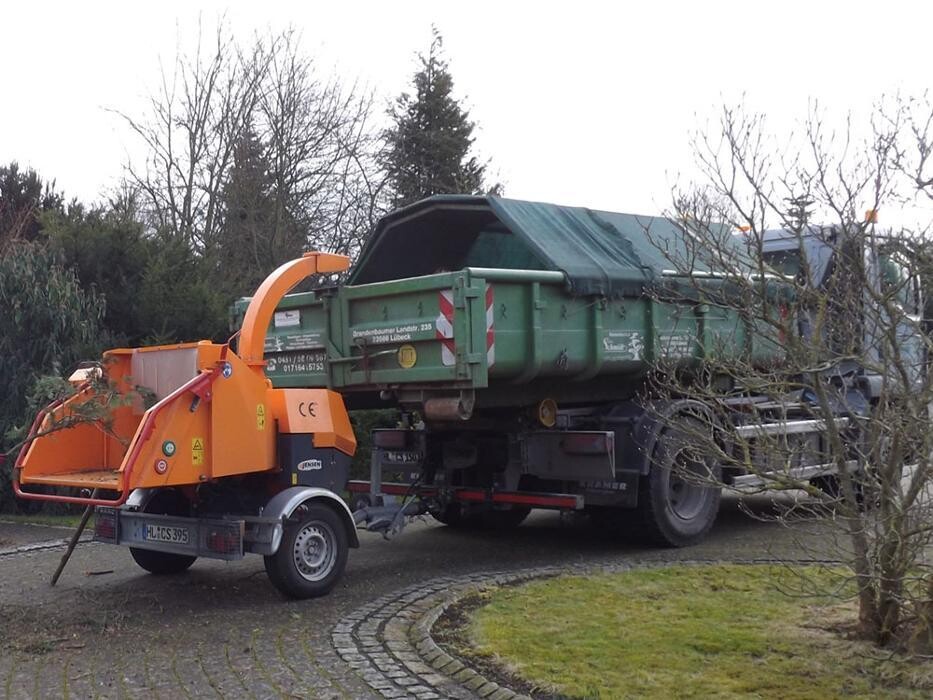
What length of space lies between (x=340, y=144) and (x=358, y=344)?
1617cm

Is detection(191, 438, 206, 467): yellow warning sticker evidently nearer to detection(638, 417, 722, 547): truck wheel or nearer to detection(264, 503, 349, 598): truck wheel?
detection(264, 503, 349, 598): truck wheel

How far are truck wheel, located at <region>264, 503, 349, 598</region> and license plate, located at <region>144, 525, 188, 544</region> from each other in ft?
1.96

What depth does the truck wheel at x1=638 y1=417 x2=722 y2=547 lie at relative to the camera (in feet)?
29.1

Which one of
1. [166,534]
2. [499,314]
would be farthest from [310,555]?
[499,314]

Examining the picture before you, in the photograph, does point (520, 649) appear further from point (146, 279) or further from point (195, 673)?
point (146, 279)

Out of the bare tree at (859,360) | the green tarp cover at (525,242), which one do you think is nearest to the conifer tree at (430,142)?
the green tarp cover at (525,242)

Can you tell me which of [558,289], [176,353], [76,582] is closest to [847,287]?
[558,289]

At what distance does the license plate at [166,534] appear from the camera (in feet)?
23.3

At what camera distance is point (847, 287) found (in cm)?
516

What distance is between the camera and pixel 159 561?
26.9ft

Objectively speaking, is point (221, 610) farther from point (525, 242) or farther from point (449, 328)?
point (525, 242)

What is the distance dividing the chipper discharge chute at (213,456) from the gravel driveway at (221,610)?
43 cm

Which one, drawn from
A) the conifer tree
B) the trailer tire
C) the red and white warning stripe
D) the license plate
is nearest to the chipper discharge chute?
the license plate

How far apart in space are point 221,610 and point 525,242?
3.71 metres
